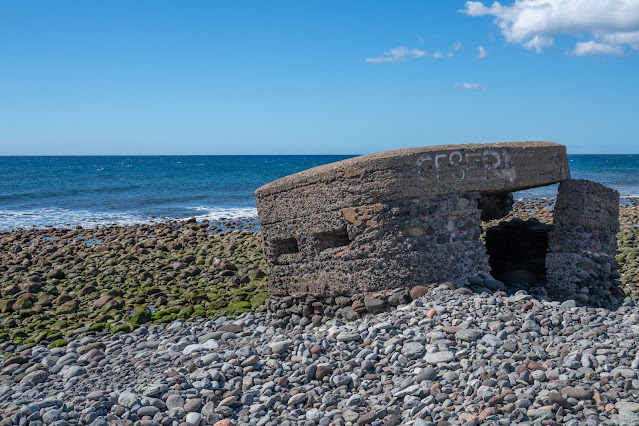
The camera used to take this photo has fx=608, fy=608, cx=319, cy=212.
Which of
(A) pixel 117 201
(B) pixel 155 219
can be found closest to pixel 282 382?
(B) pixel 155 219

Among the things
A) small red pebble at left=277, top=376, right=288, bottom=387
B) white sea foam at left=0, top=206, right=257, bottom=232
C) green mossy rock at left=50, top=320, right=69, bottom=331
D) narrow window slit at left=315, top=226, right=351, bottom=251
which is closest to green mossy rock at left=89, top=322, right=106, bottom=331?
green mossy rock at left=50, top=320, right=69, bottom=331

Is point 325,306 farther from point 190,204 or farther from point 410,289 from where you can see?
point 190,204

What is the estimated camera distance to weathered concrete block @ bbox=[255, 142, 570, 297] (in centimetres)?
686

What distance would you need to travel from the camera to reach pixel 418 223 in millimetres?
6879

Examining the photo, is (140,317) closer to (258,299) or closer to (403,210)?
(258,299)

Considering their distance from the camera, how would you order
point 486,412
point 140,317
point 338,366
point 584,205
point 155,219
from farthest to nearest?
1. point 155,219
2. point 140,317
3. point 584,205
4. point 338,366
5. point 486,412

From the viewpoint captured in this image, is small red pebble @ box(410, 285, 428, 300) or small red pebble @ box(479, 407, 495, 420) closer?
small red pebble @ box(479, 407, 495, 420)

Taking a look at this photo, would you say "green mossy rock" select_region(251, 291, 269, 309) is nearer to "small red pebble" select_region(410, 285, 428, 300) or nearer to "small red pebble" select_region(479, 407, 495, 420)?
"small red pebble" select_region(410, 285, 428, 300)

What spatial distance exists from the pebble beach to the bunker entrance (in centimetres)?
148

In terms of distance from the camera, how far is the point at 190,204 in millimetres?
31125

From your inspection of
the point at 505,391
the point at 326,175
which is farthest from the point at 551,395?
the point at 326,175

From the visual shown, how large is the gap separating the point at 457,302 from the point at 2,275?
34.8 ft

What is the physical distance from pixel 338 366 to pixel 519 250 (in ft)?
15.2

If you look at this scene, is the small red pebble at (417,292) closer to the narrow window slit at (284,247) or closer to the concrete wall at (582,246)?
the narrow window slit at (284,247)
